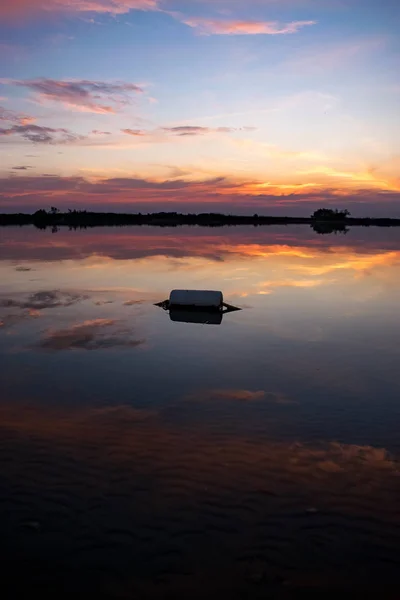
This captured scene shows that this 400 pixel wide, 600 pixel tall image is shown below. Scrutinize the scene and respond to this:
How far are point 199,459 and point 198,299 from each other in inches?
653

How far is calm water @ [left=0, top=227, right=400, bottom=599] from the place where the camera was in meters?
7.36

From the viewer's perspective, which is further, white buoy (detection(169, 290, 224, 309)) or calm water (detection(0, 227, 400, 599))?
white buoy (detection(169, 290, 224, 309))

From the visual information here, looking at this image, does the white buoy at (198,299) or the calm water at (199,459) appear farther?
the white buoy at (198,299)

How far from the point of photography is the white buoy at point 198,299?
26609 millimetres

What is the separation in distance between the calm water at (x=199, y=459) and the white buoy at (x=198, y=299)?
2341mm

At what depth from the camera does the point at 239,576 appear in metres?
7.22

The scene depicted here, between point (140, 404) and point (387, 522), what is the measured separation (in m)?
7.00

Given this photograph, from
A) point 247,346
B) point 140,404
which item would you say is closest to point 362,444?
point 140,404

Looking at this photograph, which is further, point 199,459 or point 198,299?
point 198,299

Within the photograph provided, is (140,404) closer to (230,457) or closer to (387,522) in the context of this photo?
(230,457)

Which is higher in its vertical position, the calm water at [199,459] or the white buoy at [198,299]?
the white buoy at [198,299]

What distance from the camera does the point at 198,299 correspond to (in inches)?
1059

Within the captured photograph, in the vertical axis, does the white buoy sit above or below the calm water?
above

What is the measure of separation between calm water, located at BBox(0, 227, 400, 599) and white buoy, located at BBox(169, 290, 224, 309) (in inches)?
92.2
